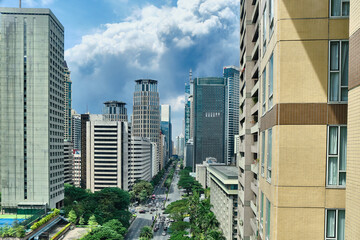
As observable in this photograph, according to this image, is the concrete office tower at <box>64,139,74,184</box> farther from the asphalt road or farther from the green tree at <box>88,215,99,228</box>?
the green tree at <box>88,215,99,228</box>

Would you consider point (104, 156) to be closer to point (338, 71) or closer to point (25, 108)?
point (25, 108)

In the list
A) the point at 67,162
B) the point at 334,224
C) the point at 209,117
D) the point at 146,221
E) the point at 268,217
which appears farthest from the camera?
the point at 209,117

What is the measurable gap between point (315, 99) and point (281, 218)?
14.4 ft

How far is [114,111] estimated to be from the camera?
551 feet

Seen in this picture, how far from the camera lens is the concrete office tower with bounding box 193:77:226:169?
17025cm

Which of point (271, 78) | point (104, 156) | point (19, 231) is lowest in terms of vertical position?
point (19, 231)

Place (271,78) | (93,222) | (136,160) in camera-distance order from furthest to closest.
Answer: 1. (136,160)
2. (93,222)
3. (271,78)

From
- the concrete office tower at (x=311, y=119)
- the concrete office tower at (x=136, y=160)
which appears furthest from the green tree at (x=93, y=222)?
the concrete office tower at (x=311, y=119)

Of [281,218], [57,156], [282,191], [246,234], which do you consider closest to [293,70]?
[282,191]

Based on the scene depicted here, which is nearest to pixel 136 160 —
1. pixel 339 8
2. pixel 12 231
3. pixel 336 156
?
pixel 12 231

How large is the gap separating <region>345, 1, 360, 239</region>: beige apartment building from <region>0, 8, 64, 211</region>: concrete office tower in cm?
6869

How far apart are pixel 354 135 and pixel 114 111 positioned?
169508mm

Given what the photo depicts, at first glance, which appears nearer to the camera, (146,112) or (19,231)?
(19,231)

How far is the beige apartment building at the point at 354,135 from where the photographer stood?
251 inches
